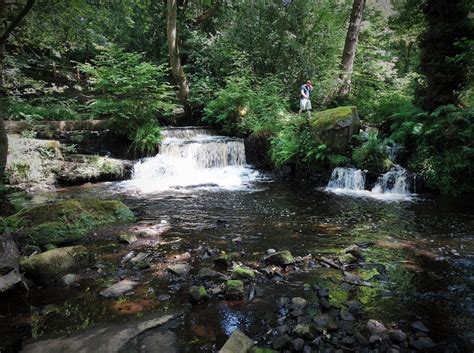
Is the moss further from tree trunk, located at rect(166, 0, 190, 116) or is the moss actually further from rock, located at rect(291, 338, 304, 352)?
rock, located at rect(291, 338, 304, 352)

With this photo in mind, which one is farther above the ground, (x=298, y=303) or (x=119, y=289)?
(x=298, y=303)

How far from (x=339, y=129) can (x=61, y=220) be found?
354 inches

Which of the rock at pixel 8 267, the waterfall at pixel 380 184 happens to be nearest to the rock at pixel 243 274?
the rock at pixel 8 267

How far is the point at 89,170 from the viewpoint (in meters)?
11.5

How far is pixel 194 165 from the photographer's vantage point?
13.5 meters

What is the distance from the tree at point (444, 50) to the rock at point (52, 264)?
11.5 meters

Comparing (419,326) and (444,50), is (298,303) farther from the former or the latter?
(444,50)

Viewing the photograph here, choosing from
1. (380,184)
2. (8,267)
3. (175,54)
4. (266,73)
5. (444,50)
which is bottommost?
(8,267)

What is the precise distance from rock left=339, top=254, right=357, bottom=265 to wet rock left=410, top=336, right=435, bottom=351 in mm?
1838

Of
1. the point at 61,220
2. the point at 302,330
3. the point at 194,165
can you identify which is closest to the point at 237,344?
the point at 302,330

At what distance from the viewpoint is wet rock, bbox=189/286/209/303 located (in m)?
4.09

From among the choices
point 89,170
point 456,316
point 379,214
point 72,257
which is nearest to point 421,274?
point 456,316

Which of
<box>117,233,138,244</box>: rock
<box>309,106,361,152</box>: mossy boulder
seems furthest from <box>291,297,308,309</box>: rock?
<box>309,106,361,152</box>: mossy boulder

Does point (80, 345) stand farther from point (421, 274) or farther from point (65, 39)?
point (65, 39)
